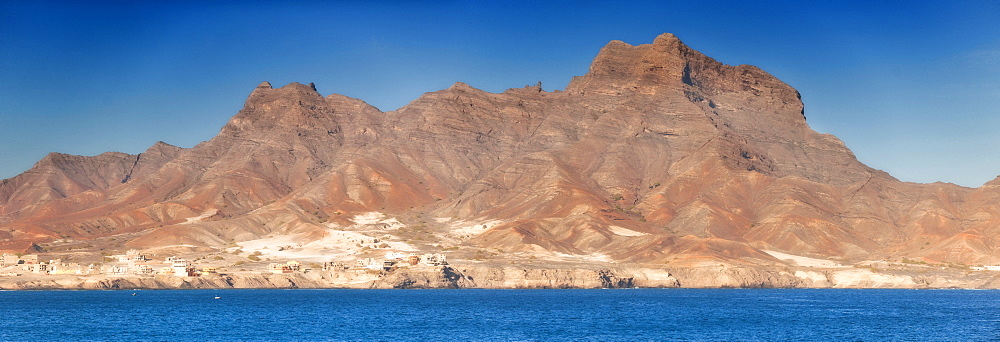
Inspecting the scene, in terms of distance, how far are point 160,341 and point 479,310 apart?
52.8 metres

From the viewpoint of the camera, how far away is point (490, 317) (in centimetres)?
13062

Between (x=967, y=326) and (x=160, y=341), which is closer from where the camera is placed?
(x=160, y=341)

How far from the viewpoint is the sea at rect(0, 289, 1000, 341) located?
10719 cm

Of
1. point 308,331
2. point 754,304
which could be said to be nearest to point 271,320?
point 308,331

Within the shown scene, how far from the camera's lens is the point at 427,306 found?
499ft

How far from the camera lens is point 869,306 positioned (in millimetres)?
159000

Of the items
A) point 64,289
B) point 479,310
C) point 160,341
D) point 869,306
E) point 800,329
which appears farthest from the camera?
point 64,289

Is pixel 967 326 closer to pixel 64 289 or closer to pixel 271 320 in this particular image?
pixel 271 320

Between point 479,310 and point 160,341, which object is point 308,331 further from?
point 479,310

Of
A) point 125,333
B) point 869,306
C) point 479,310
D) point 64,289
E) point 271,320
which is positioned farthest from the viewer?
point 64,289

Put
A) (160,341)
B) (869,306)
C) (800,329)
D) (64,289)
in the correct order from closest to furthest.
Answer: (160,341) → (800,329) → (869,306) → (64,289)

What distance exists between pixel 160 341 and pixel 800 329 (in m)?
64.6

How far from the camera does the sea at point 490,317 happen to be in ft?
352

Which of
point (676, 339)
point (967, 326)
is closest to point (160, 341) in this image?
point (676, 339)
